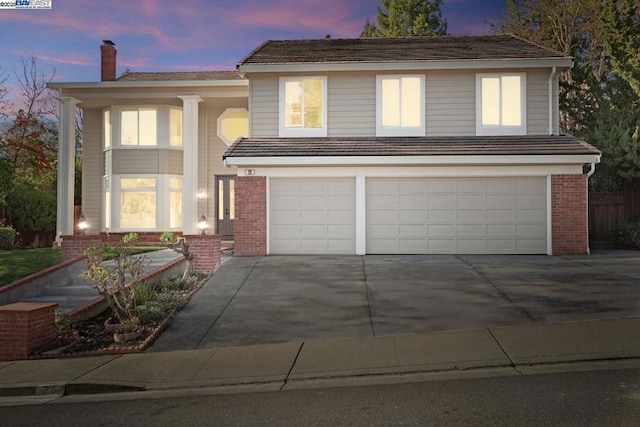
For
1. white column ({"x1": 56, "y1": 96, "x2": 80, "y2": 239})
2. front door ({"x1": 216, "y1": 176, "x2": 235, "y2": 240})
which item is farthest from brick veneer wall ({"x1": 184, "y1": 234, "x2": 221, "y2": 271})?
white column ({"x1": 56, "y1": 96, "x2": 80, "y2": 239})

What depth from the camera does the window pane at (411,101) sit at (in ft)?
60.7

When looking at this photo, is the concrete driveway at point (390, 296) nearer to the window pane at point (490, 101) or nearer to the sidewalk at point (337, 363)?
the sidewalk at point (337, 363)

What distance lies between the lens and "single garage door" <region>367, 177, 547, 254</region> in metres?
17.3

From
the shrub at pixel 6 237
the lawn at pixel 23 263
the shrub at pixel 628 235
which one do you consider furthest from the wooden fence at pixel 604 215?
the shrub at pixel 6 237

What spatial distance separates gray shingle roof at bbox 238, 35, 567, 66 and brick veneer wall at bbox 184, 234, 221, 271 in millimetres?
6385

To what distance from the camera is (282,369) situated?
316 inches

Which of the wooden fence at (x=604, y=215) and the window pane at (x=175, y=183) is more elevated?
the window pane at (x=175, y=183)

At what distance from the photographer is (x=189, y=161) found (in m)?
21.2

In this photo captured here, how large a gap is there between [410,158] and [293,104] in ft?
13.8

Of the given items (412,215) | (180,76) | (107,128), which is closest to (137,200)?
(107,128)

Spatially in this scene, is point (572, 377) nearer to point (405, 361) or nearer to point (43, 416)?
point (405, 361)

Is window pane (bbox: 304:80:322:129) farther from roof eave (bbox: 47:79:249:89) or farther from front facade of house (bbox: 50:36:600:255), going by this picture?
roof eave (bbox: 47:79:249:89)

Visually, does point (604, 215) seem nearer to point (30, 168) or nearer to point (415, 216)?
point (415, 216)

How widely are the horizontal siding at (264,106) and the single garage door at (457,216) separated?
11.9 ft
